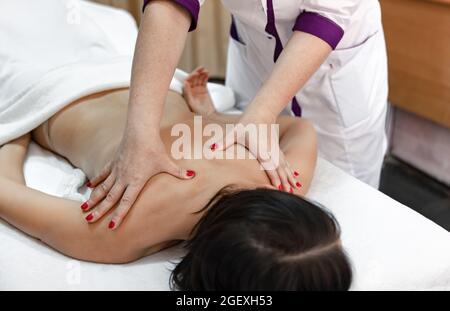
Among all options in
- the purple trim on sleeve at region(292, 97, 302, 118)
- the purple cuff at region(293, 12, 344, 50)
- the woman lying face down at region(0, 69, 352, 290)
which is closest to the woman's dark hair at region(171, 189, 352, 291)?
the woman lying face down at region(0, 69, 352, 290)

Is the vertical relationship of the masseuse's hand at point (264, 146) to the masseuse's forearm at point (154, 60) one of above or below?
below

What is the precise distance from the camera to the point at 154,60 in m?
1.25

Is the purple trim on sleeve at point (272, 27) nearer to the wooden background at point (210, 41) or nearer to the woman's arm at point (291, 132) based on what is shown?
the woman's arm at point (291, 132)

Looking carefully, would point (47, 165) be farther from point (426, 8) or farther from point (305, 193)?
point (426, 8)

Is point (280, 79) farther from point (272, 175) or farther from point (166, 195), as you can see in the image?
point (166, 195)

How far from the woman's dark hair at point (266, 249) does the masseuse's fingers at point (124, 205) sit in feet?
0.53

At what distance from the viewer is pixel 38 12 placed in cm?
188

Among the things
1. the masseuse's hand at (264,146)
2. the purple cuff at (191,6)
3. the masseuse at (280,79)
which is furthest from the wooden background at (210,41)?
the masseuse's hand at (264,146)

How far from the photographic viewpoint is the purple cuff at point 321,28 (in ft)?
4.36

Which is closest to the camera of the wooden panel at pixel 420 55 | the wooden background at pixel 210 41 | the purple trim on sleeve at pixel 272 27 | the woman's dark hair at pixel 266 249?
the woman's dark hair at pixel 266 249

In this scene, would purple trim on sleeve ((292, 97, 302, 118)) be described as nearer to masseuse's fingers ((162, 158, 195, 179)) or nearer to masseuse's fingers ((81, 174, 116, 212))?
masseuse's fingers ((162, 158, 195, 179))

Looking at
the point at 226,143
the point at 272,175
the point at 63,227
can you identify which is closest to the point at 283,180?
the point at 272,175

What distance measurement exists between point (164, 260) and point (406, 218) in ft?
1.89

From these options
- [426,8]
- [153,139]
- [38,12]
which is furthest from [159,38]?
[426,8]
